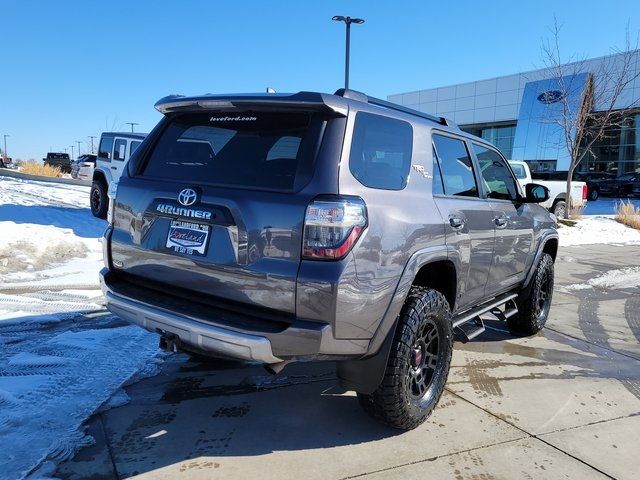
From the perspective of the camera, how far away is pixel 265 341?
2.57 metres

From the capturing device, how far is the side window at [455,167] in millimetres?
3689

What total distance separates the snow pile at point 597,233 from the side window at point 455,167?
35.9 ft

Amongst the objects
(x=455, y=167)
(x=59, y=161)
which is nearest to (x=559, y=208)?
(x=455, y=167)

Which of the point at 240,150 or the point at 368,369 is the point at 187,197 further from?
the point at 368,369

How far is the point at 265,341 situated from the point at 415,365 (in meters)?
1.18

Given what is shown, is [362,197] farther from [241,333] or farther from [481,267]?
[481,267]

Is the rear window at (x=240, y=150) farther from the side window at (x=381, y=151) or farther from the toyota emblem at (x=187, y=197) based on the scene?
the side window at (x=381, y=151)

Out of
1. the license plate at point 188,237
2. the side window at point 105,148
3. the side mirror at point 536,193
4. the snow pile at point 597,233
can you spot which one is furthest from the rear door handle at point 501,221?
the side window at point 105,148

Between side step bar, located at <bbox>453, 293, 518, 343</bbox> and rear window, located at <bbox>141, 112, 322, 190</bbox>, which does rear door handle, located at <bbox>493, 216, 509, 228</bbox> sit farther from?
rear window, located at <bbox>141, 112, 322, 190</bbox>

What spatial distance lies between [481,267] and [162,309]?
7.87 feet

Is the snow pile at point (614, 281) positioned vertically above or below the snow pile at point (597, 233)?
below

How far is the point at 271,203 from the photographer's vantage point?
2695 mm

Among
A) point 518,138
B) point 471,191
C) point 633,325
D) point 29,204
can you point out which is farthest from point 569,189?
point 518,138

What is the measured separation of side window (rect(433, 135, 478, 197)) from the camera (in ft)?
12.1
